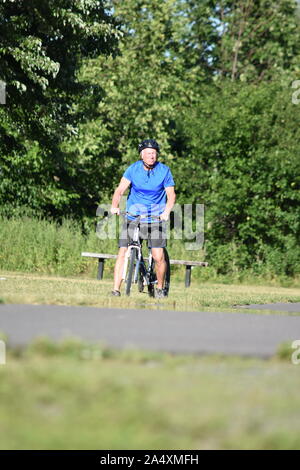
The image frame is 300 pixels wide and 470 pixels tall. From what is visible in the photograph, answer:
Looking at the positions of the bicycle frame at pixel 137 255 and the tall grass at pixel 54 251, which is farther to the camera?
the tall grass at pixel 54 251

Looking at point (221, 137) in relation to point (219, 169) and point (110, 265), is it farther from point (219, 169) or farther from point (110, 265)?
point (110, 265)

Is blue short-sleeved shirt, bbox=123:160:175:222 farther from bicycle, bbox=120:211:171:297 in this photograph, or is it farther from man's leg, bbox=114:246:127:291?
man's leg, bbox=114:246:127:291

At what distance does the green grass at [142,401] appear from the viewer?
3.84 meters

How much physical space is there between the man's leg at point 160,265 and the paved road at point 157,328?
111 inches

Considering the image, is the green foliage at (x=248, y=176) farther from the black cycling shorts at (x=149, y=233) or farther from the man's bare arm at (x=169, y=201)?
the man's bare arm at (x=169, y=201)

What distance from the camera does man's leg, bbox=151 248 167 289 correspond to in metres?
12.4

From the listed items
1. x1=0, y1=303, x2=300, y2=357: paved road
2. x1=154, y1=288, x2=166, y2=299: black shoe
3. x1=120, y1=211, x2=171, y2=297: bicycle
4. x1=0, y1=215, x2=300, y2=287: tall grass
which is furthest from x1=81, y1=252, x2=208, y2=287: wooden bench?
x1=0, y1=303, x2=300, y2=357: paved road

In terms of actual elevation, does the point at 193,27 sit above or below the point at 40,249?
above

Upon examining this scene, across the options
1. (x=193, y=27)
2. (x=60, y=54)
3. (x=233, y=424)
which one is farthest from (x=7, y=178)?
(x=233, y=424)

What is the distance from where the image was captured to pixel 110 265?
24.4 m

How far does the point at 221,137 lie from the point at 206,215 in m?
2.29

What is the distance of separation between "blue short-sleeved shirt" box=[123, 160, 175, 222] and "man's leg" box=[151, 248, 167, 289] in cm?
54

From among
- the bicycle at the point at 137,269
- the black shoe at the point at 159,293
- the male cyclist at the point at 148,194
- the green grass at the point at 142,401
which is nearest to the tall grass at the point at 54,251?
the bicycle at the point at 137,269

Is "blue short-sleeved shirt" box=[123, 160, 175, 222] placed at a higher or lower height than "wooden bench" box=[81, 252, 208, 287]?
higher
